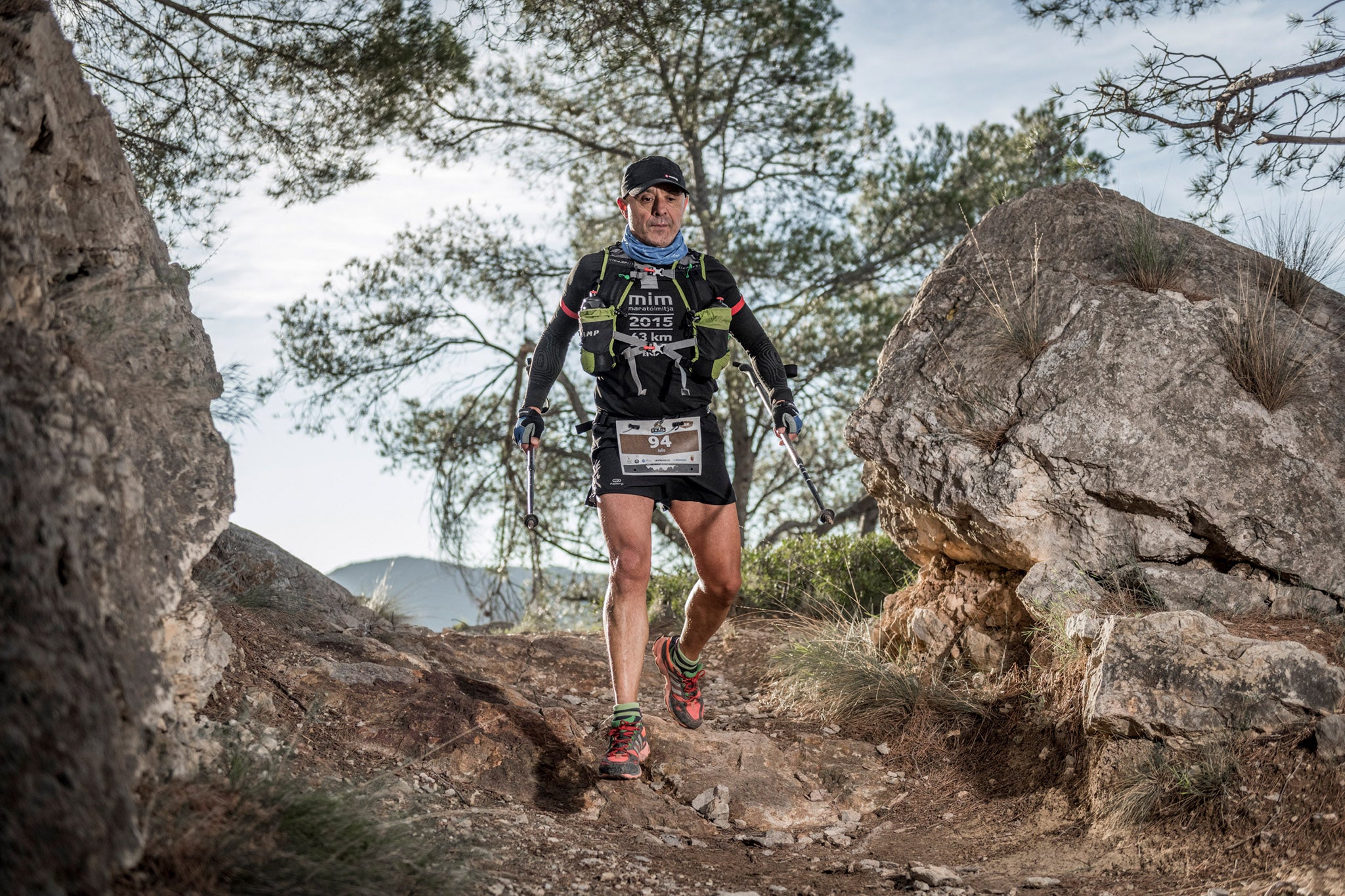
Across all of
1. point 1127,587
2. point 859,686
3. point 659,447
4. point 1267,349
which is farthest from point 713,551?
point 1267,349

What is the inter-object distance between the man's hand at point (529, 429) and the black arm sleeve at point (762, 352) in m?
1.09

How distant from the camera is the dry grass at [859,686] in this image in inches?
213

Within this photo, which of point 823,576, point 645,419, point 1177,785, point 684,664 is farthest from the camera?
point 823,576

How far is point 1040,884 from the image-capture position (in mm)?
3855

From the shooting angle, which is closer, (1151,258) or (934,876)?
(934,876)

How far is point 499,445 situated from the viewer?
1127 centimetres

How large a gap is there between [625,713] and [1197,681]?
241 cm

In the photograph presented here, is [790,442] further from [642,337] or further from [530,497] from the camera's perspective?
[530,497]

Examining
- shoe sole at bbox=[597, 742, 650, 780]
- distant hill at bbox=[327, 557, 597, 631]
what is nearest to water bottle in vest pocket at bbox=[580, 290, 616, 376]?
shoe sole at bbox=[597, 742, 650, 780]

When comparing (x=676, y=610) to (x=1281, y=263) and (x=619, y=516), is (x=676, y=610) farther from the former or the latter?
(x=1281, y=263)

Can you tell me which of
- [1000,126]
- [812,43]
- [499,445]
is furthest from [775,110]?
[499,445]

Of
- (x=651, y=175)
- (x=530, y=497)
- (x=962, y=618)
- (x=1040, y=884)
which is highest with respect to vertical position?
(x=651, y=175)

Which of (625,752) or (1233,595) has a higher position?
(1233,595)

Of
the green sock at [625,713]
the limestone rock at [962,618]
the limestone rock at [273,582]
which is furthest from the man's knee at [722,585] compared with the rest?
the limestone rock at [273,582]
